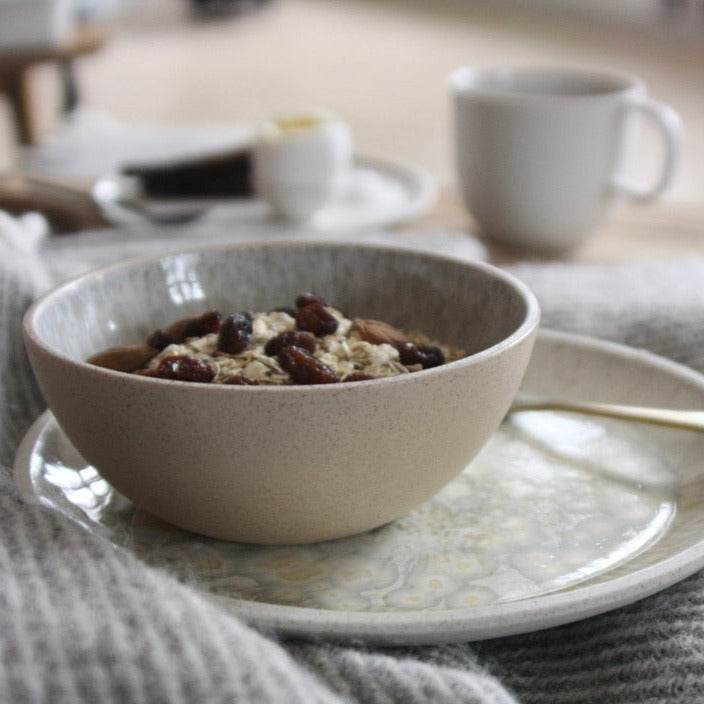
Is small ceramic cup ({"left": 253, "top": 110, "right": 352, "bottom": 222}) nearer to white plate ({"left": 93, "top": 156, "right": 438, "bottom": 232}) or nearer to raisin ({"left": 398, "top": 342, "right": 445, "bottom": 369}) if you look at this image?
white plate ({"left": 93, "top": 156, "right": 438, "bottom": 232})

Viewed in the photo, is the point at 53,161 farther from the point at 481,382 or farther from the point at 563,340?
the point at 481,382

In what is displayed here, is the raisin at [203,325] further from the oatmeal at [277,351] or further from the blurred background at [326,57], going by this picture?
the blurred background at [326,57]

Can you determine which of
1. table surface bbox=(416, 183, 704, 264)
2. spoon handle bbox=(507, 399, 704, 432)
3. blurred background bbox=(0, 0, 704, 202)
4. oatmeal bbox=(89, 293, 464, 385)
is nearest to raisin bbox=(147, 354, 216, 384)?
oatmeal bbox=(89, 293, 464, 385)

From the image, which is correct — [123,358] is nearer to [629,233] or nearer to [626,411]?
[626,411]

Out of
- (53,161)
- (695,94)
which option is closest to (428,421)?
(53,161)

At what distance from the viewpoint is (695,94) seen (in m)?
3.06

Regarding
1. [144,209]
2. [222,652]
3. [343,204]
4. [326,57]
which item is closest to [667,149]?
[343,204]

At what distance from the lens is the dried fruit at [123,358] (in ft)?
1.61

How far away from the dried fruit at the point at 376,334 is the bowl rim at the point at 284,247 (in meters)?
0.04

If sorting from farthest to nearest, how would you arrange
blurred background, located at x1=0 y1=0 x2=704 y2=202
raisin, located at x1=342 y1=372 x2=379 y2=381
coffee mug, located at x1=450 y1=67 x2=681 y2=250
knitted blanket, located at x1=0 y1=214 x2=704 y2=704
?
blurred background, located at x1=0 y1=0 x2=704 y2=202
coffee mug, located at x1=450 y1=67 x2=681 y2=250
raisin, located at x1=342 y1=372 x2=379 y2=381
knitted blanket, located at x1=0 y1=214 x2=704 y2=704

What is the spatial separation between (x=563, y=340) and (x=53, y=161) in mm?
766

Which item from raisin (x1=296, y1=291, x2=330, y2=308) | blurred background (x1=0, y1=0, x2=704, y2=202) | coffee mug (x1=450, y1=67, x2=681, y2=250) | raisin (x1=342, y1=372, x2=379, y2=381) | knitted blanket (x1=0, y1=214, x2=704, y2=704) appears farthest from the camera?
blurred background (x1=0, y1=0, x2=704, y2=202)

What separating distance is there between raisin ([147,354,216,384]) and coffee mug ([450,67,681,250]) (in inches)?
21.8

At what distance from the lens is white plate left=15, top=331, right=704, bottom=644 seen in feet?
1.24
